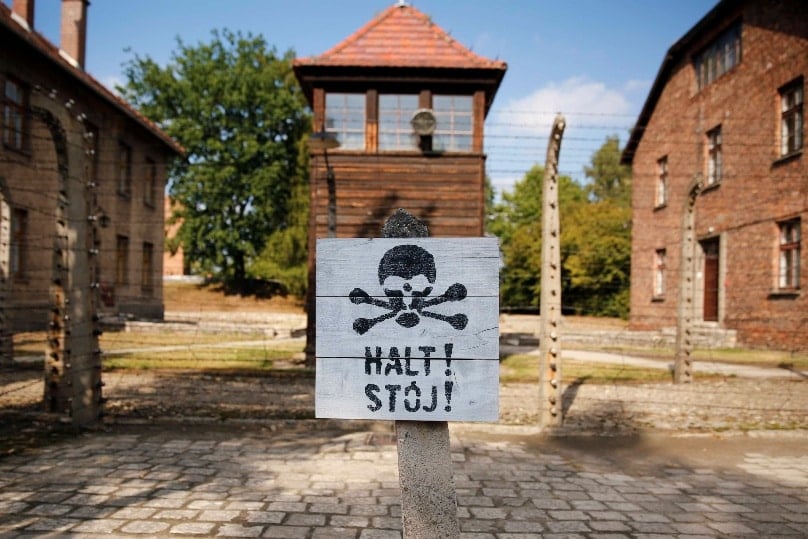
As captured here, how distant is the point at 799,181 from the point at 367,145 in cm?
1023

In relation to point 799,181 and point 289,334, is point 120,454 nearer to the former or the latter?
point 289,334

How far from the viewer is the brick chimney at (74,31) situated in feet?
74.0

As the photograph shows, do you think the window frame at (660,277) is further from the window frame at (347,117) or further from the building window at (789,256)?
the window frame at (347,117)

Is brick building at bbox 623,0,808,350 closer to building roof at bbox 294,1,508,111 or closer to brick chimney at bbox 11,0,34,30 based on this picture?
building roof at bbox 294,1,508,111

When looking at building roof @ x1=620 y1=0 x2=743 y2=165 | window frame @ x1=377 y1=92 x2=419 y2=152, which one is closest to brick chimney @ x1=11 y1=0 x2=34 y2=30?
window frame @ x1=377 y1=92 x2=419 y2=152

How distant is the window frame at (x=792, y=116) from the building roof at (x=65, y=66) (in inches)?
743

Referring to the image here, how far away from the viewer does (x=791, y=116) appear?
16.5 m

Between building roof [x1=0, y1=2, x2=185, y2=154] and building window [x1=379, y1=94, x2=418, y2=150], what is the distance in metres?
9.10

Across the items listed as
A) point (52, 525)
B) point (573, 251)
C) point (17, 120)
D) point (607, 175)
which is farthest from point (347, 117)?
point (607, 175)

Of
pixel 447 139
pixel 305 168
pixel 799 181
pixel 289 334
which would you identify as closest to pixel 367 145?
pixel 447 139

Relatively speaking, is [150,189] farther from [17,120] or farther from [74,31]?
[17,120]

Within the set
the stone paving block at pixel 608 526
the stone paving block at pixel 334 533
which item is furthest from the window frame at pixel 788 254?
the stone paving block at pixel 334 533

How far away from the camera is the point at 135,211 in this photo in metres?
24.9

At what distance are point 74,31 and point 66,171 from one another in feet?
65.0
